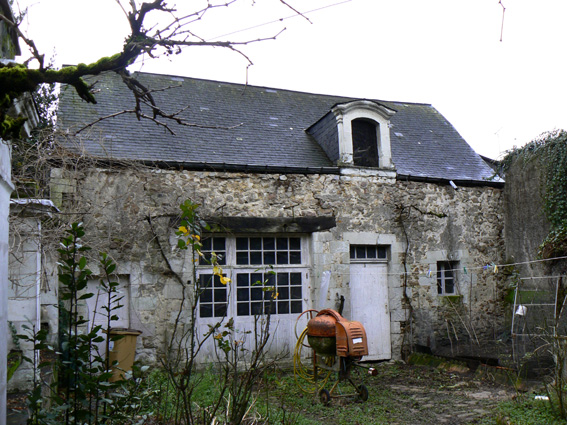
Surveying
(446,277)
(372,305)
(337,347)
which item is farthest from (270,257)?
(446,277)

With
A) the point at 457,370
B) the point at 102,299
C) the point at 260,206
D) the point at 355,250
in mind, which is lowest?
the point at 457,370

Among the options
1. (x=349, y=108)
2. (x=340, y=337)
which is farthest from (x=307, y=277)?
(x=349, y=108)

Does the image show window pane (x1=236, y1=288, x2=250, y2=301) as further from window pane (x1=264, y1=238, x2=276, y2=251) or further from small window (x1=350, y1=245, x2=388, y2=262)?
small window (x1=350, y1=245, x2=388, y2=262)

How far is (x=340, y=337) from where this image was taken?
609 centimetres

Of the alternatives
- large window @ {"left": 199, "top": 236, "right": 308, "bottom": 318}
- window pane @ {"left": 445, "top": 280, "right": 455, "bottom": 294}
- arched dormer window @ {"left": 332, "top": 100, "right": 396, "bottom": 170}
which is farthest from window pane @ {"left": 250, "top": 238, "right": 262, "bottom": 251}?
window pane @ {"left": 445, "top": 280, "right": 455, "bottom": 294}

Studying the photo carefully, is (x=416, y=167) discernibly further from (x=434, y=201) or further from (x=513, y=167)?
(x=513, y=167)

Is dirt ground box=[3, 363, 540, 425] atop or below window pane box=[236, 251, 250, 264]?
below

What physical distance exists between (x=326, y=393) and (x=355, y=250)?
3366 millimetres

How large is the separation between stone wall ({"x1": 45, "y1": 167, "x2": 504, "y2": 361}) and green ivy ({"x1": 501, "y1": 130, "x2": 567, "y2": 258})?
1.19 m

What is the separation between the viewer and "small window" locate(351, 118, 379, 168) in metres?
9.23

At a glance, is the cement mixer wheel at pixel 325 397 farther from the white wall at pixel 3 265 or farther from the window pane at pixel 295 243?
the white wall at pixel 3 265

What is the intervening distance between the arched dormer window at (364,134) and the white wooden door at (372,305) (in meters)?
1.89

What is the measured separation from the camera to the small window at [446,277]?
31.3 ft

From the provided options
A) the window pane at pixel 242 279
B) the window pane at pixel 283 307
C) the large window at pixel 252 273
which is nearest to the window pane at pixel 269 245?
the large window at pixel 252 273
